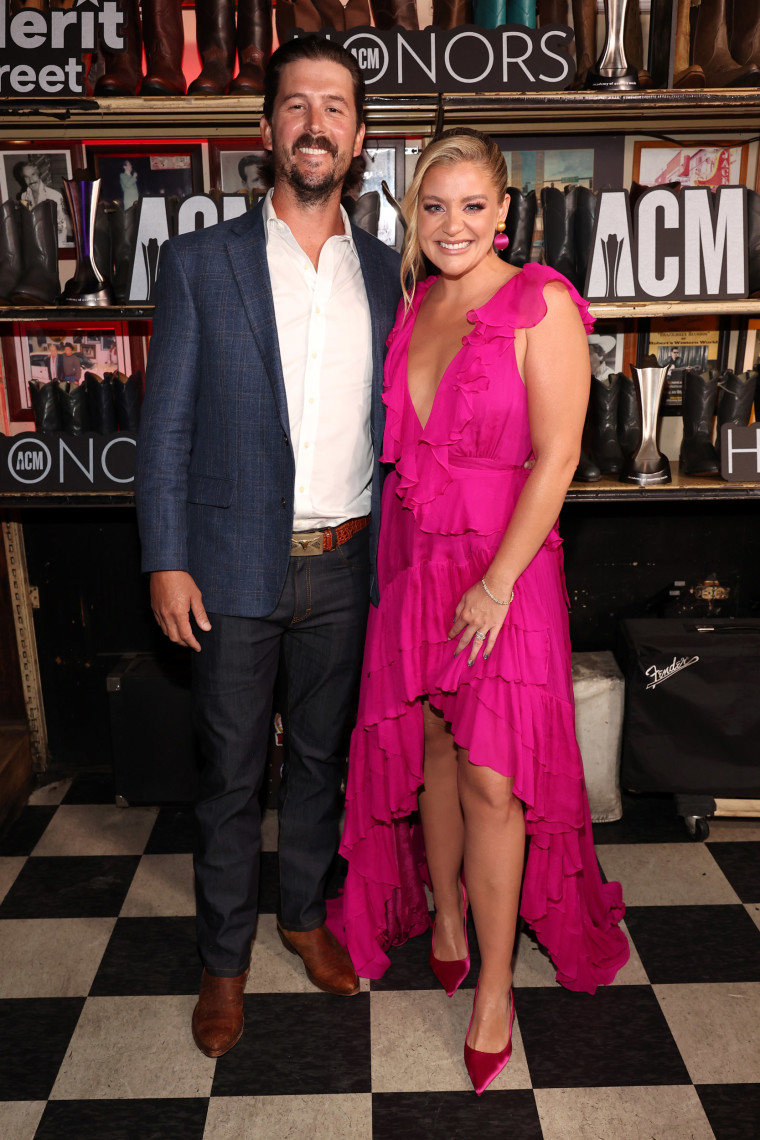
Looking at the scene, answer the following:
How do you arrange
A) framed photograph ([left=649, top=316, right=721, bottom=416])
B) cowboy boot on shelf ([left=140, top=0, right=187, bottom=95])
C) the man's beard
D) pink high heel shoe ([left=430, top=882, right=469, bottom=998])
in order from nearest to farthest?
1. the man's beard
2. pink high heel shoe ([left=430, top=882, right=469, bottom=998])
3. cowboy boot on shelf ([left=140, top=0, right=187, bottom=95])
4. framed photograph ([left=649, top=316, right=721, bottom=416])

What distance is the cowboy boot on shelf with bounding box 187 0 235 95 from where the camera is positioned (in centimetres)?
257

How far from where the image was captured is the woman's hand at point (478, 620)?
6.06 ft

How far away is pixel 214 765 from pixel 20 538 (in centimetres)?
139

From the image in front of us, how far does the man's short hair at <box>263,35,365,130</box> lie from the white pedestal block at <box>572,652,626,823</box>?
64.6 inches

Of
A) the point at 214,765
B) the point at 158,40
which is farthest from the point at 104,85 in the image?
the point at 214,765

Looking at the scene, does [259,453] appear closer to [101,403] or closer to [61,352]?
[101,403]

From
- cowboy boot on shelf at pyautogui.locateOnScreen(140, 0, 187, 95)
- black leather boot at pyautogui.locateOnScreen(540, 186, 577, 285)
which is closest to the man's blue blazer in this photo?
cowboy boot on shelf at pyautogui.locateOnScreen(140, 0, 187, 95)

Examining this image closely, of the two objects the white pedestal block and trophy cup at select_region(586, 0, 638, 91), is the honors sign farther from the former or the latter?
the white pedestal block

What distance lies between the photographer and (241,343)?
189cm

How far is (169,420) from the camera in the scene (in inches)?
74.8

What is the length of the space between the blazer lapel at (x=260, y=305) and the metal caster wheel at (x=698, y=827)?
1.69 metres

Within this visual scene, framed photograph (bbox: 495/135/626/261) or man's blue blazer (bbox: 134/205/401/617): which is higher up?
framed photograph (bbox: 495/135/626/261)

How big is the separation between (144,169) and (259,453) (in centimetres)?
145

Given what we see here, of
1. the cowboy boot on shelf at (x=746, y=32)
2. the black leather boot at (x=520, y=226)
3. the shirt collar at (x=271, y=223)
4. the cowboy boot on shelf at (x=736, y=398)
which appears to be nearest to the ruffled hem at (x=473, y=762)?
the shirt collar at (x=271, y=223)
